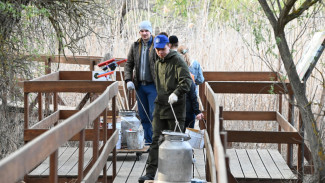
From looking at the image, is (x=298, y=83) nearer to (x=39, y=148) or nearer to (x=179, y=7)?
(x=39, y=148)

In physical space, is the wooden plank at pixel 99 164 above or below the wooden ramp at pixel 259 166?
above

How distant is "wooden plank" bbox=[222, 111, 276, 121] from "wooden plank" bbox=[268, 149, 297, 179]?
17.4 inches

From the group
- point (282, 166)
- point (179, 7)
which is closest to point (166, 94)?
point (282, 166)

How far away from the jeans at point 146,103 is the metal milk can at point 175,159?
2.24 meters

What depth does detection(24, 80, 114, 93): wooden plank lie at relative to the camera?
6.83 metres

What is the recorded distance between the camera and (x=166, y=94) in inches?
264

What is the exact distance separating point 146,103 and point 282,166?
1.78 metres

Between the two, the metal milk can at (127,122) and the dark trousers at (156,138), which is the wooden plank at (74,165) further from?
the dark trousers at (156,138)

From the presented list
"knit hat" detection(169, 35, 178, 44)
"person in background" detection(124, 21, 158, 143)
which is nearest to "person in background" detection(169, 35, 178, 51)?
"knit hat" detection(169, 35, 178, 44)

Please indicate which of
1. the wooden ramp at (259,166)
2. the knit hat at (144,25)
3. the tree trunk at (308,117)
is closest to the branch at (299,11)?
the tree trunk at (308,117)

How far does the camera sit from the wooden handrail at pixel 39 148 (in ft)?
8.26

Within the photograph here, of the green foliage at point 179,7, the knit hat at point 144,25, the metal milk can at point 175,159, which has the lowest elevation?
the metal milk can at point 175,159

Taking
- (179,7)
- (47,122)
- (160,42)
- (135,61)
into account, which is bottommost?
(47,122)

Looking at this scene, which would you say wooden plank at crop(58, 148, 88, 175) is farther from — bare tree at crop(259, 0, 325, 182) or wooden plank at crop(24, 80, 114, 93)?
bare tree at crop(259, 0, 325, 182)
